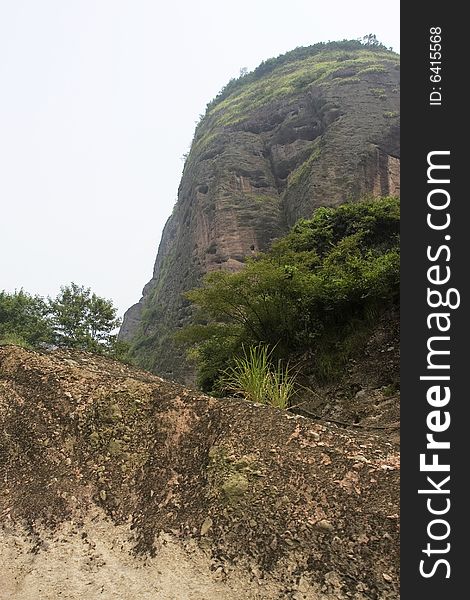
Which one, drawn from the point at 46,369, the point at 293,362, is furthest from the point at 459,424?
the point at 293,362

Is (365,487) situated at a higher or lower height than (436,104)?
lower

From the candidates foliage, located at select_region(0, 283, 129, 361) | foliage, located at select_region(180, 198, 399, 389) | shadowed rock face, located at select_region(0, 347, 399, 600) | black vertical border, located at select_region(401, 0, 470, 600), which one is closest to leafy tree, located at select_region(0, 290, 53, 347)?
foliage, located at select_region(0, 283, 129, 361)

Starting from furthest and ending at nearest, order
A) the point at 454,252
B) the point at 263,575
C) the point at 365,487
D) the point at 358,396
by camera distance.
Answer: the point at 358,396
the point at 365,487
the point at 263,575
the point at 454,252

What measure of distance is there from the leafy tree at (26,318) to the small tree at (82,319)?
56 centimetres

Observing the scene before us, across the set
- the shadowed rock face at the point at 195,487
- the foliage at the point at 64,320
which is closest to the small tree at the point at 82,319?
the foliage at the point at 64,320

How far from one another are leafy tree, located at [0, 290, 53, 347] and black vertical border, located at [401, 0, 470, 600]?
884 inches

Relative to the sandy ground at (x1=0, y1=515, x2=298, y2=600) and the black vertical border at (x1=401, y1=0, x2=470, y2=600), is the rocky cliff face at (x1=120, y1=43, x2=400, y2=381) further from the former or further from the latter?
the black vertical border at (x1=401, y1=0, x2=470, y2=600)

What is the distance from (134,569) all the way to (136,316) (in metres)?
56.8

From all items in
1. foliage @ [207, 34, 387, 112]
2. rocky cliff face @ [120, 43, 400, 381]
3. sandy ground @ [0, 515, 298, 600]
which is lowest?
sandy ground @ [0, 515, 298, 600]

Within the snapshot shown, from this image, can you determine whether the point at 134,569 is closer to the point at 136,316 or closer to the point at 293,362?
the point at 293,362

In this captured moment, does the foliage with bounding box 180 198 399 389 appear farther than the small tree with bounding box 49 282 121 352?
No

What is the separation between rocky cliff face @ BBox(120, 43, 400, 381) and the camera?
31469mm

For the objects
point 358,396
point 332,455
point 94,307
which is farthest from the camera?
point 94,307

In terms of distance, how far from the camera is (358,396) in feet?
33.6
